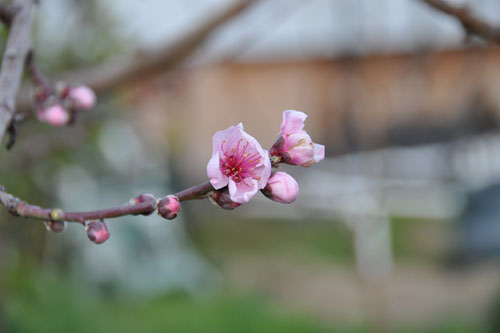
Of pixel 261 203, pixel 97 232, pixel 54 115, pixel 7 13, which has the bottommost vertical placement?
pixel 97 232

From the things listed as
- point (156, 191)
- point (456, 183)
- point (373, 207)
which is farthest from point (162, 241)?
point (456, 183)

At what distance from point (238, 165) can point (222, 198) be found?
4.7 inches

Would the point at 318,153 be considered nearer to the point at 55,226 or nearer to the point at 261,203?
the point at 55,226

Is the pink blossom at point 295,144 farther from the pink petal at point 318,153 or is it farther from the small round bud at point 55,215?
the small round bud at point 55,215

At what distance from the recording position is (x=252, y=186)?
64cm

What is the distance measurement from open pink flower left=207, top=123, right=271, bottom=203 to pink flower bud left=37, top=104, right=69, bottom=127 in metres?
0.32

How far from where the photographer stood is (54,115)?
0.88 meters

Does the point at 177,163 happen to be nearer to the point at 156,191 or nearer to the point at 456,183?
the point at 156,191

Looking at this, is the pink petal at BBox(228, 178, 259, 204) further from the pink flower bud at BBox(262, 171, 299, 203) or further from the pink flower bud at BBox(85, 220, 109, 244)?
the pink flower bud at BBox(85, 220, 109, 244)

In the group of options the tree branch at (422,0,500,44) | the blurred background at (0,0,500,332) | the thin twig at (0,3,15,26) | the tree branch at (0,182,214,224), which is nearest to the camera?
the tree branch at (0,182,214,224)

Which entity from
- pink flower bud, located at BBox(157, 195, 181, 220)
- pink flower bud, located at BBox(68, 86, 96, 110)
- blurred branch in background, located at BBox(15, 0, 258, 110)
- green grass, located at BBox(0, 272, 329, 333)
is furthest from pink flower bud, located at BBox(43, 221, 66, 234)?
green grass, located at BBox(0, 272, 329, 333)

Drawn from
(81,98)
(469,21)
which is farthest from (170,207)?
(469,21)

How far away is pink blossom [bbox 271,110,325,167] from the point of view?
25.4 inches

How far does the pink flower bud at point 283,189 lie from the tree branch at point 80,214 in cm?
7
